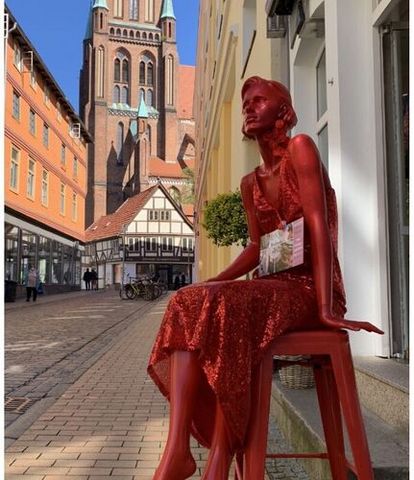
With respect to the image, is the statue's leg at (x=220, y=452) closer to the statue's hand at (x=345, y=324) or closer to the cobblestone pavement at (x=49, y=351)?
the statue's hand at (x=345, y=324)

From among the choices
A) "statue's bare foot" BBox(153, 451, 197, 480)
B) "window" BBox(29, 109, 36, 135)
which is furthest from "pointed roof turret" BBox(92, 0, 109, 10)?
"statue's bare foot" BBox(153, 451, 197, 480)

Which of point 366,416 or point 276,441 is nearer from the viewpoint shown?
point 366,416

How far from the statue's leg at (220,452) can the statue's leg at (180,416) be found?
6cm

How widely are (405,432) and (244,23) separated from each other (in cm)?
812

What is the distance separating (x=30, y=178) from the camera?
90.4 feet

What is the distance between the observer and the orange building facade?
2416 centimetres

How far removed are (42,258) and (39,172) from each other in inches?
185

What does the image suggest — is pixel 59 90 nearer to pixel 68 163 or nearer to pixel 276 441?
pixel 68 163

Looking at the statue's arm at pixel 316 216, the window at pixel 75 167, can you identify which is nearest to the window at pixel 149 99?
the window at pixel 75 167

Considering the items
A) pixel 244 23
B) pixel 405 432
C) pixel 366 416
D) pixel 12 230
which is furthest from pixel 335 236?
pixel 12 230

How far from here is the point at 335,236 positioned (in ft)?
6.08

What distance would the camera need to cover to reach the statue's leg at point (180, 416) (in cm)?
153

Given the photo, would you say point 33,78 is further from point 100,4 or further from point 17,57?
point 100,4

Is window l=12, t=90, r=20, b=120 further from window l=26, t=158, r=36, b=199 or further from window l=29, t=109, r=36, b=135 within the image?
window l=26, t=158, r=36, b=199
